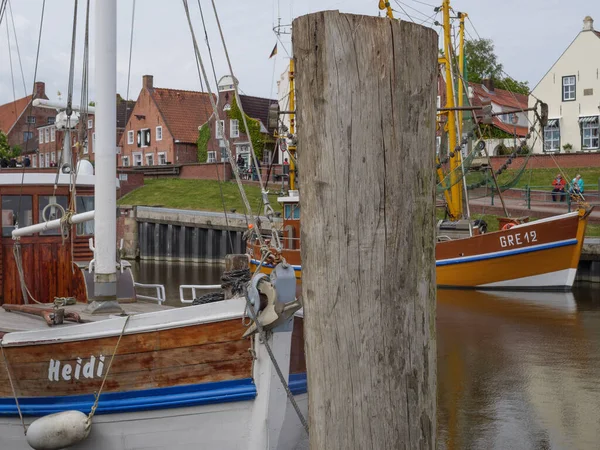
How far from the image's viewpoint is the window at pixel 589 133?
4341cm

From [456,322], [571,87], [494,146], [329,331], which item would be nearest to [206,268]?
[456,322]

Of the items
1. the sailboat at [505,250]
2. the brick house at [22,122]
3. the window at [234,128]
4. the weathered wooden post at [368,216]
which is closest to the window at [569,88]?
the sailboat at [505,250]

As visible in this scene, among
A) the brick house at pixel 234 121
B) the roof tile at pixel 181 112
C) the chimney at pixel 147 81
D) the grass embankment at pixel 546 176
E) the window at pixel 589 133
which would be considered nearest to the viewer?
the grass embankment at pixel 546 176

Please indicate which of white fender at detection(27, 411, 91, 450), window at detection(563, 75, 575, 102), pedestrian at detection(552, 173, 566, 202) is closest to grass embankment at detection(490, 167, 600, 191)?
pedestrian at detection(552, 173, 566, 202)

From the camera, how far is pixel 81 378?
713 centimetres

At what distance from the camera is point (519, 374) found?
40.4 feet

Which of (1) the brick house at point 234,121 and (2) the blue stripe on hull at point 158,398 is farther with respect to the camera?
(1) the brick house at point 234,121

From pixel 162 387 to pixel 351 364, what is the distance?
14.0 feet

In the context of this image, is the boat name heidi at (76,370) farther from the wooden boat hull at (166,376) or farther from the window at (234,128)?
the window at (234,128)

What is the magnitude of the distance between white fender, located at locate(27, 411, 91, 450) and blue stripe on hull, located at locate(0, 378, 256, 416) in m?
0.19

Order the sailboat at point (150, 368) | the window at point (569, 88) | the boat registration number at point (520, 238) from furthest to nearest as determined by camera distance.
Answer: the window at point (569, 88), the boat registration number at point (520, 238), the sailboat at point (150, 368)

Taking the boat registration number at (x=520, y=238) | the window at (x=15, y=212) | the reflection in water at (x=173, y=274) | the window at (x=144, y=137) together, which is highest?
the window at (x=144, y=137)

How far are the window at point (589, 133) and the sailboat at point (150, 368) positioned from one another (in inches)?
1576

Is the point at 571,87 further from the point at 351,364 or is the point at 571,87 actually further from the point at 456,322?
the point at 351,364
